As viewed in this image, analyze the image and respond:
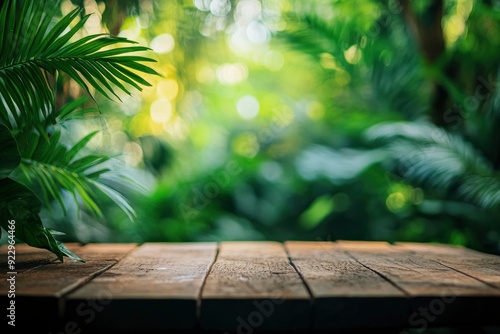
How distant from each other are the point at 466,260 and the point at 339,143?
2.57m

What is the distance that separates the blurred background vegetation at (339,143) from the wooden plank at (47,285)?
1201 millimetres

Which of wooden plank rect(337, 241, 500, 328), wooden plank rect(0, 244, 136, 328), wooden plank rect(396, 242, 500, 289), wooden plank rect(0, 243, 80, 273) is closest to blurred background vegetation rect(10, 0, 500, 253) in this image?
wooden plank rect(396, 242, 500, 289)

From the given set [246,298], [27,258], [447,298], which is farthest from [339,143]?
[246,298]

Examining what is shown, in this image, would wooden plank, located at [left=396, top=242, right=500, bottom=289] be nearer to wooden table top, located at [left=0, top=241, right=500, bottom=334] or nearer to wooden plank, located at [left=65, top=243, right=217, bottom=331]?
wooden table top, located at [left=0, top=241, right=500, bottom=334]

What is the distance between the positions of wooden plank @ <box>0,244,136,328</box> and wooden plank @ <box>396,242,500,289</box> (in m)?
0.98

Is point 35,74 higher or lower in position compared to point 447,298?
higher

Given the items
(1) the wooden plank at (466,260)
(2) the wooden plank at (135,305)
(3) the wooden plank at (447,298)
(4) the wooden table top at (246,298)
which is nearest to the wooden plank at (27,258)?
(4) the wooden table top at (246,298)

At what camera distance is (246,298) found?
1.04 metres

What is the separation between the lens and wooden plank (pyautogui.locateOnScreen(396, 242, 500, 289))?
132cm

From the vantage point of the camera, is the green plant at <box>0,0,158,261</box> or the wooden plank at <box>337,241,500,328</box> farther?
the green plant at <box>0,0,158,261</box>

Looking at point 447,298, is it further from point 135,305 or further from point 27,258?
point 27,258

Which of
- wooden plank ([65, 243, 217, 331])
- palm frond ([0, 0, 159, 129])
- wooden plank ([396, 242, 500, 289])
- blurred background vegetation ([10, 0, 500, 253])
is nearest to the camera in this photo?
wooden plank ([65, 243, 217, 331])

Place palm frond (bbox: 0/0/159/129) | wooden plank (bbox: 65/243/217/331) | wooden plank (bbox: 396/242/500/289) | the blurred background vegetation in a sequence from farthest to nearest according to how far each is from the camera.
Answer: the blurred background vegetation → palm frond (bbox: 0/0/159/129) → wooden plank (bbox: 396/242/500/289) → wooden plank (bbox: 65/243/217/331)

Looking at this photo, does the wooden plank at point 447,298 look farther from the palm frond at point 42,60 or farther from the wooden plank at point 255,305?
the palm frond at point 42,60
